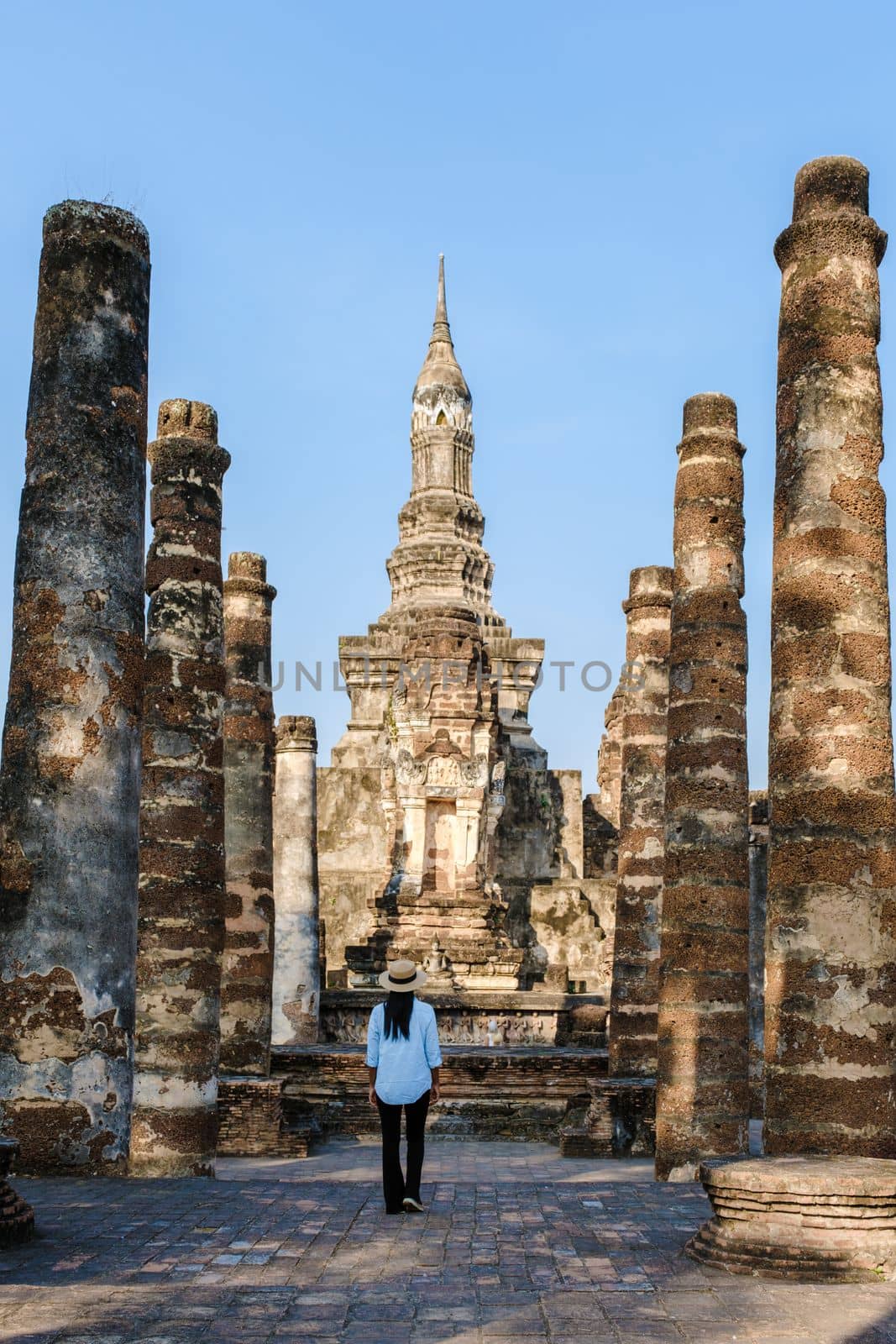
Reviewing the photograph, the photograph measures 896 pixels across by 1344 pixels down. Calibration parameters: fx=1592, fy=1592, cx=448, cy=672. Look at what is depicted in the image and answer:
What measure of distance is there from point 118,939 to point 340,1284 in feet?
8.96

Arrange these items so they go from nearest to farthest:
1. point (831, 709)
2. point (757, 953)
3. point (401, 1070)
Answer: point (831, 709) → point (401, 1070) → point (757, 953)

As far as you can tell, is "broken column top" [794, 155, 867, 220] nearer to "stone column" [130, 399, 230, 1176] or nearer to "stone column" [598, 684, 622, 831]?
"stone column" [130, 399, 230, 1176]

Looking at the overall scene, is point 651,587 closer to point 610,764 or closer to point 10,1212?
point 10,1212

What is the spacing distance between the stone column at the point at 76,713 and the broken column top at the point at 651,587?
9.01m

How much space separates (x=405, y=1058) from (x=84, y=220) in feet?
16.0

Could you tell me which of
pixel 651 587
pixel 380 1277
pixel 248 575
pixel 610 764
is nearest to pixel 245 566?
pixel 248 575

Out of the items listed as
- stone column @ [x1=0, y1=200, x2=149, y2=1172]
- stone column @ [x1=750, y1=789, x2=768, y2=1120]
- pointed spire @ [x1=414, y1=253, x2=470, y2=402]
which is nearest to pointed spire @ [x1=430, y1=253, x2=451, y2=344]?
pointed spire @ [x1=414, y1=253, x2=470, y2=402]

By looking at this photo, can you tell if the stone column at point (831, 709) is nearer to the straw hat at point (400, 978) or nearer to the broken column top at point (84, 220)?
the straw hat at point (400, 978)

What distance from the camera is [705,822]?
41.0 ft

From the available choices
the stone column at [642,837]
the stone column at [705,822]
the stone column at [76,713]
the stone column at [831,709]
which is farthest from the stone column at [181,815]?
the stone column at [642,837]

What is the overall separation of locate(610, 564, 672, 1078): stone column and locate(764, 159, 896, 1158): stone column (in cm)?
808

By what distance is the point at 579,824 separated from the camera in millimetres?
32875

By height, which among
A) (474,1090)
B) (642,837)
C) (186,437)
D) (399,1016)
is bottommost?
(474,1090)

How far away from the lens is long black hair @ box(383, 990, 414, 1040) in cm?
832
